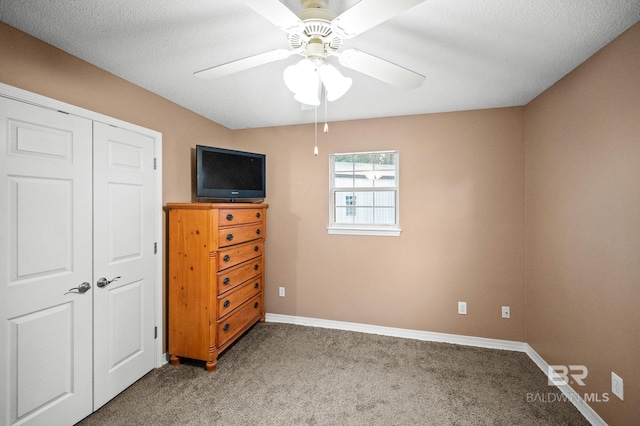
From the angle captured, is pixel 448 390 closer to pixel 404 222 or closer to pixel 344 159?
pixel 404 222

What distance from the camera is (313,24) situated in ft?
3.87

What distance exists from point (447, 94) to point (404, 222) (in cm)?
134

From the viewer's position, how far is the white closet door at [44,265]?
1.56 m

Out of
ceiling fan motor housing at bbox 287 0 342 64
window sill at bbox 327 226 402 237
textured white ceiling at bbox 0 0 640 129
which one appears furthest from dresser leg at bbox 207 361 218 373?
ceiling fan motor housing at bbox 287 0 342 64

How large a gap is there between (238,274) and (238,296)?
0.74 ft

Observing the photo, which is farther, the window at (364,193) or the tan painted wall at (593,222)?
the window at (364,193)

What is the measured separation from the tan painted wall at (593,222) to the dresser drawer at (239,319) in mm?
2822

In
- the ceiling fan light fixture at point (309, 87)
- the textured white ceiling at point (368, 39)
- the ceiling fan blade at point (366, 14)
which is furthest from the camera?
the textured white ceiling at point (368, 39)

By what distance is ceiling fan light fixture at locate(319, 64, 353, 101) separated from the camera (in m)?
1.32

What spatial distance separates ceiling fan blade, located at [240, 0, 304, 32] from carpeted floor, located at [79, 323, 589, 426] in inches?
90.4

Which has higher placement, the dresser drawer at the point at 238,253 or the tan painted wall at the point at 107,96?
the tan painted wall at the point at 107,96

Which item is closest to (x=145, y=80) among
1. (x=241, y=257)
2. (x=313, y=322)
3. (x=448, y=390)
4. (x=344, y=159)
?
(x=241, y=257)

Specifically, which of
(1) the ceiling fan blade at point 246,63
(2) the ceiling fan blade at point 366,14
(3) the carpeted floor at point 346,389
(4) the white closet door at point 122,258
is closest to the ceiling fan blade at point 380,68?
(2) the ceiling fan blade at point 366,14

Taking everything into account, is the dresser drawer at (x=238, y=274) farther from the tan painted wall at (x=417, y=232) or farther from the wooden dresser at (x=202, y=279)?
the tan painted wall at (x=417, y=232)
